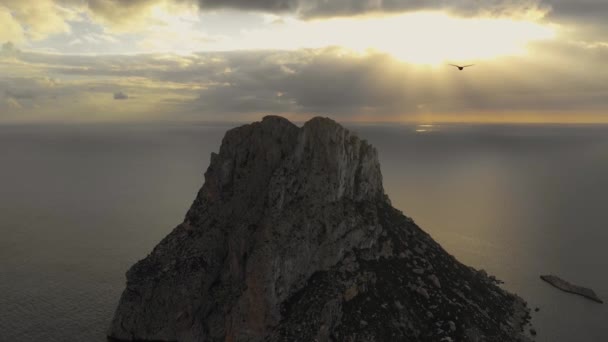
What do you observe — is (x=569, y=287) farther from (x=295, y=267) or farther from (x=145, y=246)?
(x=145, y=246)

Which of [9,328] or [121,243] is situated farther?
[121,243]

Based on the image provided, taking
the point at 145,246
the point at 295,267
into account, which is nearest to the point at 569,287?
the point at 295,267

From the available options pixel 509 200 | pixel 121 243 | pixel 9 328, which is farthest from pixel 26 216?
pixel 509 200

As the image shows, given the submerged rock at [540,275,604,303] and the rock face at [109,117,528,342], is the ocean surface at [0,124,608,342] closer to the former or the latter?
the submerged rock at [540,275,604,303]

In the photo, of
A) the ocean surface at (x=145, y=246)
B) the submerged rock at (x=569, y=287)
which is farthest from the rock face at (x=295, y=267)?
the submerged rock at (x=569, y=287)

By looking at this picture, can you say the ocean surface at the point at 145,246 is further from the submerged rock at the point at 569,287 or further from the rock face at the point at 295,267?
the rock face at the point at 295,267

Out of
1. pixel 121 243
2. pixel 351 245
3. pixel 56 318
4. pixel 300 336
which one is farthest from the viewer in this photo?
pixel 121 243

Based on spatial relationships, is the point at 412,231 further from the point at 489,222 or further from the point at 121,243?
the point at 489,222

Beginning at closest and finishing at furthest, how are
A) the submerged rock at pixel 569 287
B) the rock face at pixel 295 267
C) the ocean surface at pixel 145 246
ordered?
the rock face at pixel 295 267, the ocean surface at pixel 145 246, the submerged rock at pixel 569 287
